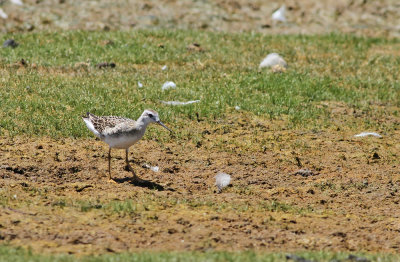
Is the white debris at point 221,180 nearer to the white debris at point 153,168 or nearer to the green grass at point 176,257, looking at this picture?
the white debris at point 153,168

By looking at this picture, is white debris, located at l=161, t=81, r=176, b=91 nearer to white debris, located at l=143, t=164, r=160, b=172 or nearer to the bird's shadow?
white debris, located at l=143, t=164, r=160, b=172

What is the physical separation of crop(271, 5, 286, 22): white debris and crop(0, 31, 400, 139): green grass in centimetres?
271

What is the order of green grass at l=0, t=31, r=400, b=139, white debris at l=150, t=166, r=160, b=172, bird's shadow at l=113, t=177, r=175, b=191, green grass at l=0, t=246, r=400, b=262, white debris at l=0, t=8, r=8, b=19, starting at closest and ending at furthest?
green grass at l=0, t=246, r=400, b=262 → bird's shadow at l=113, t=177, r=175, b=191 → white debris at l=150, t=166, r=160, b=172 → green grass at l=0, t=31, r=400, b=139 → white debris at l=0, t=8, r=8, b=19

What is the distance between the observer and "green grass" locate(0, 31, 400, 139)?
46.0 feet

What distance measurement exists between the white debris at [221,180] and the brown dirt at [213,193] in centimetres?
11

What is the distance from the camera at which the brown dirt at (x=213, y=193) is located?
9.03m

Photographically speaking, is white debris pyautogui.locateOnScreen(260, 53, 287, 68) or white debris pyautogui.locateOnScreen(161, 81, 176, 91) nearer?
white debris pyautogui.locateOnScreen(161, 81, 176, 91)

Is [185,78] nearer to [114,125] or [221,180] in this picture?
[221,180]

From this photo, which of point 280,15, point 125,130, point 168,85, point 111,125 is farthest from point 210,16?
point 125,130

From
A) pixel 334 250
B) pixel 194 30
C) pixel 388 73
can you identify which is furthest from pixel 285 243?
pixel 194 30

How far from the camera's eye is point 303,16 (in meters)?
24.1

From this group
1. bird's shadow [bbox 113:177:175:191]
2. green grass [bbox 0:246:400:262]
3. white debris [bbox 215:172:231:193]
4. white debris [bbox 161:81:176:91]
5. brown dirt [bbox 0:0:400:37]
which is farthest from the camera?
brown dirt [bbox 0:0:400:37]

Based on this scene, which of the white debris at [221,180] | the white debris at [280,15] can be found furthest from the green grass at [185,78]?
the white debris at [280,15]

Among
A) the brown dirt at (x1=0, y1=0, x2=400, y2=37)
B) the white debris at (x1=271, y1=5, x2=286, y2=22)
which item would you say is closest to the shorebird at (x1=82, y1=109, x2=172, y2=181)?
the brown dirt at (x1=0, y1=0, x2=400, y2=37)
